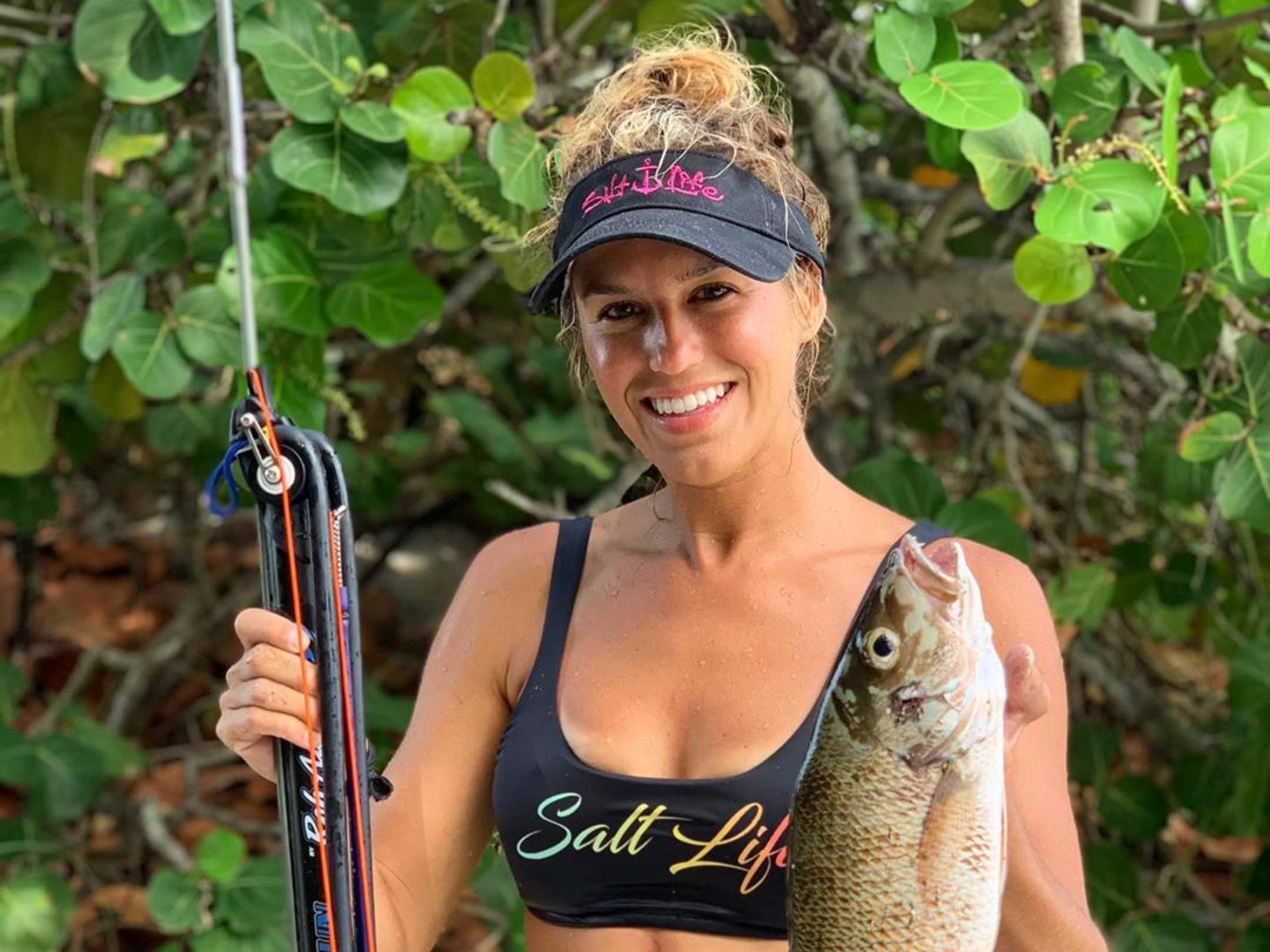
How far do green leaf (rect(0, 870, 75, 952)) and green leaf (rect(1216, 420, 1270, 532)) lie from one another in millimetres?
2294

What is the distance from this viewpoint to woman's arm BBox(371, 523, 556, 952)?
1865mm

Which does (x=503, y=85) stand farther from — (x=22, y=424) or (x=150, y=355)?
(x=22, y=424)

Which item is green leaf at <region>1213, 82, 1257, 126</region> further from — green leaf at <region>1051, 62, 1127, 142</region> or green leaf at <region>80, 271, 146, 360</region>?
green leaf at <region>80, 271, 146, 360</region>

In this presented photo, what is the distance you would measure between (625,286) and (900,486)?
1.24 metres

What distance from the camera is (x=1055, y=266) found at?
2.31 m

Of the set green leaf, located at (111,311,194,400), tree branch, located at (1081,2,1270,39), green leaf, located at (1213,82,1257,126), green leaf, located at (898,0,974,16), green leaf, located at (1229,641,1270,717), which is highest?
tree branch, located at (1081,2,1270,39)

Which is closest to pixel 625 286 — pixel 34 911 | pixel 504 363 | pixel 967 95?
pixel 967 95

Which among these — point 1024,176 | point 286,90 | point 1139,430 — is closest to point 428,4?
point 286,90

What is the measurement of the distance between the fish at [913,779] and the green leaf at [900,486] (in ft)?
4.59

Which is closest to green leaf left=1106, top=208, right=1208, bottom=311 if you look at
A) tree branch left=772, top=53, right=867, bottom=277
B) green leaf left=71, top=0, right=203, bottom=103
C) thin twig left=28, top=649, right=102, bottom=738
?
tree branch left=772, top=53, right=867, bottom=277

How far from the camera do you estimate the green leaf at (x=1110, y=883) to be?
3332 mm

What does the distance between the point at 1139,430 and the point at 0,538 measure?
9.58ft

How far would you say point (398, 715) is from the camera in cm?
358

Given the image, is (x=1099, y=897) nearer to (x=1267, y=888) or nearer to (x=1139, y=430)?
(x=1267, y=888)
